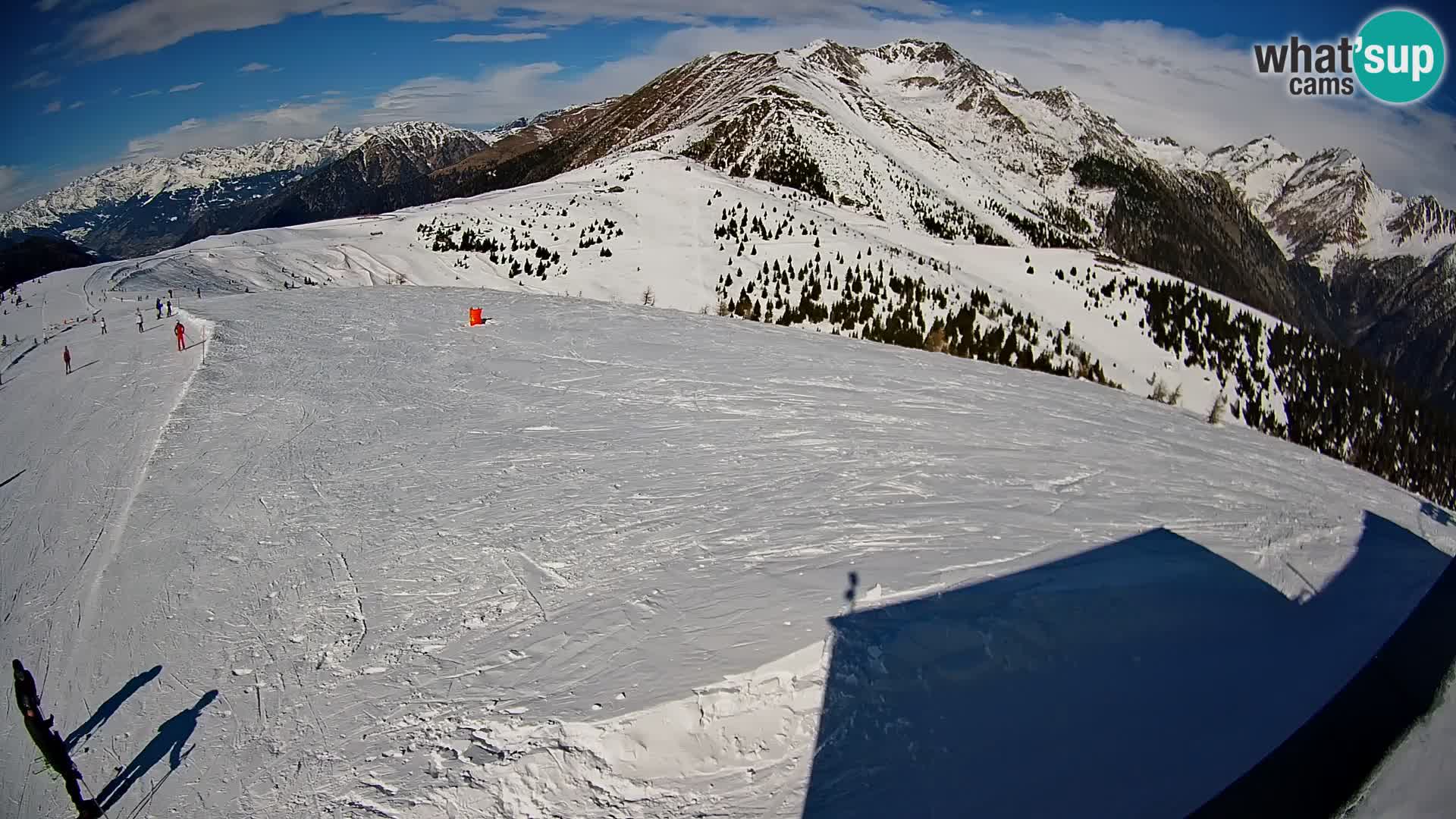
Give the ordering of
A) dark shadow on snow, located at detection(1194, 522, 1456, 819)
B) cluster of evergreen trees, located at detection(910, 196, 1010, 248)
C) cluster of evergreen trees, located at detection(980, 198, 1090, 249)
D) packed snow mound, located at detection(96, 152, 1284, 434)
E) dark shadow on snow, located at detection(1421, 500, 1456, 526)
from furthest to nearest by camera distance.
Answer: cluster of evergreen trees, located at detection(980, 198, 1090, 249)
cluster of evergreen trees, located at detection(910, 196, 1010, 248)
packed snow mound, located at detection(96, 152, 1284, 434)
dark shadow on snow, located at detection(1421, 500, 1456, 526)
dark shadow on snow, located at detection(1194, 522, 1456, 819)

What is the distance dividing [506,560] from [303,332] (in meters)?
10.4

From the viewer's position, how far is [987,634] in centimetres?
532

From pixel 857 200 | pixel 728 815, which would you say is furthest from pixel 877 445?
pixel 857 200

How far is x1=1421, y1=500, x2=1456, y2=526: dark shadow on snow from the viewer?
9.63 meters

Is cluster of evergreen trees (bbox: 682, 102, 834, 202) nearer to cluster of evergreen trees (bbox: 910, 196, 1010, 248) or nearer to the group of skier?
cluster of evergreen trees (bbox: 910, 196, 1010, 248)

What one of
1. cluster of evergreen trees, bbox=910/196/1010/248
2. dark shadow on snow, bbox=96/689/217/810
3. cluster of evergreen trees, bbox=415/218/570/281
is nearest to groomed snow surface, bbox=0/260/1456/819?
dark shadow on snow, bbox=96/689/217/810

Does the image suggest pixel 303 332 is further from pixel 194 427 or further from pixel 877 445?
pixel 877 445

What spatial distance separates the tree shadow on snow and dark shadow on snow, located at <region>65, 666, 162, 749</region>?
5178mm

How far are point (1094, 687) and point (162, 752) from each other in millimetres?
6638

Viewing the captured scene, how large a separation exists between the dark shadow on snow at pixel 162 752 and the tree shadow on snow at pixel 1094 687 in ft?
14.4

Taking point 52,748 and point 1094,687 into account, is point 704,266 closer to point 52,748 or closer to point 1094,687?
point 1094,687

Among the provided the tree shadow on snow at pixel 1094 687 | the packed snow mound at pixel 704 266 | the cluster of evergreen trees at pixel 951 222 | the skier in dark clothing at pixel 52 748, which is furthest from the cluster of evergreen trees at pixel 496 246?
the cluster of evergreen trees at pixel 951 222

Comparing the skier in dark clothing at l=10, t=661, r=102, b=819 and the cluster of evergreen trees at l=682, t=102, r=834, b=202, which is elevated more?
the cluster of evergreen trees at l=682, t=102, r=834, b=202

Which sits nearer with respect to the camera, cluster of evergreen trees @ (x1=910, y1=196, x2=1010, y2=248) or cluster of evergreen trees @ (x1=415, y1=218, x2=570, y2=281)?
cluster of evergreen trees @ (x1=415, y1=218, x2=570, y2=281)
